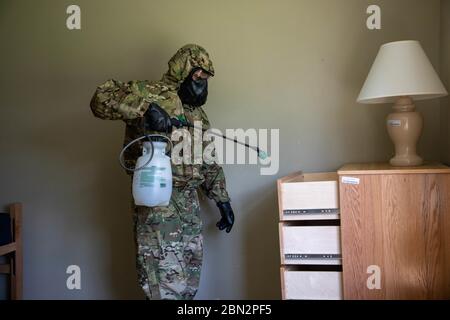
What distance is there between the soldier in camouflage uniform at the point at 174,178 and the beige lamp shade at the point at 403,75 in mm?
703

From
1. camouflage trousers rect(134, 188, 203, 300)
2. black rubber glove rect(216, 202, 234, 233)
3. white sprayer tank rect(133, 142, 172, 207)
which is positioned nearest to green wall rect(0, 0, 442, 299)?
black rubber glove rect(216, 202, 234, 233)

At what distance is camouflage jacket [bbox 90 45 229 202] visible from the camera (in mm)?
1819

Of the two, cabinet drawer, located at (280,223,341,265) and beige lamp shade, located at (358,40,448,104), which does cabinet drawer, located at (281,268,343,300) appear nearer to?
cabinet drawer, located at (280,223,341,265)

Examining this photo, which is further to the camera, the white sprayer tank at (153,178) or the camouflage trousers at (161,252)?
the camouflage trousers at (161,252)

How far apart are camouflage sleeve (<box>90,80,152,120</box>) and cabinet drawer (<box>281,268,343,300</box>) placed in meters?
0.86

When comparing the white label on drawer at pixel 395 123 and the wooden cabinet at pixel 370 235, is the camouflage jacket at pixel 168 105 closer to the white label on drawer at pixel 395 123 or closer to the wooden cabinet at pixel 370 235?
the wooden cabinet at pixel 370 235

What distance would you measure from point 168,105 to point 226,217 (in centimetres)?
61

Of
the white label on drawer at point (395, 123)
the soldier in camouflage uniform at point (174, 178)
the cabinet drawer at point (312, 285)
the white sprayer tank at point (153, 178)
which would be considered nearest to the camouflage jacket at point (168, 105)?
the soldier in camouflage uniform at point (174, 178)

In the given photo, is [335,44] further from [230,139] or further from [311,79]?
[230,139]

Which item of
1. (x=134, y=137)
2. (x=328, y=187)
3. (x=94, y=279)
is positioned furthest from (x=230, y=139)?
(x=94, y=279)

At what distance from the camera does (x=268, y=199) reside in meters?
2.31

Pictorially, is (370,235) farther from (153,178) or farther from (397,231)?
(153,178)

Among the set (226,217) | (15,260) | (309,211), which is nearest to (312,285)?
(309,211)

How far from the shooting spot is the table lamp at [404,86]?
1.73m
